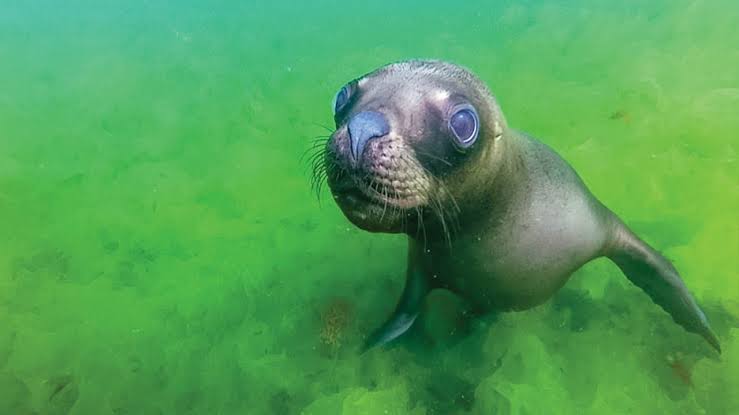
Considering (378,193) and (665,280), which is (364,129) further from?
(665,280)

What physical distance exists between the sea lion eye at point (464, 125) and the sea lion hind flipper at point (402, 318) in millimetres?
902

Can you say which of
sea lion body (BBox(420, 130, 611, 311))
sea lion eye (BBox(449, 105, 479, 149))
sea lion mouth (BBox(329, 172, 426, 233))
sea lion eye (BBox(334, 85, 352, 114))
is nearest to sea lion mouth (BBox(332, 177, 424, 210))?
sea lion mouth (BBox(329, 172, 426, 233))

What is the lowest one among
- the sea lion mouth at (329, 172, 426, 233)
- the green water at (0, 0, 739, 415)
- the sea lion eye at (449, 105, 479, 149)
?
the green water at (0, 0, 739, 415)

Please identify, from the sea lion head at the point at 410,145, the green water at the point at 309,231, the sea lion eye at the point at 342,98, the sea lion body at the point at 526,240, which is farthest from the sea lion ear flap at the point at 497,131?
the green water at the point at 309,231

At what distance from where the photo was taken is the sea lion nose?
5.68 feet

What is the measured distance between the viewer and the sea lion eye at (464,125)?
190 cm

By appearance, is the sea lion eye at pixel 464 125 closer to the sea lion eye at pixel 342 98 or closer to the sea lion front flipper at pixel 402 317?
the sea lion eye at pixel 342 98

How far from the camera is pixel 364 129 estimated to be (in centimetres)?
175

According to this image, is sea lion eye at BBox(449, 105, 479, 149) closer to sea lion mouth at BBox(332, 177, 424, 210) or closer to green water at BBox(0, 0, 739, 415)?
sea lion mouth at BBox(332, 177, 424, 210)

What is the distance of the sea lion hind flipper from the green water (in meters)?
0.09

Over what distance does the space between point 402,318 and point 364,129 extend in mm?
1228

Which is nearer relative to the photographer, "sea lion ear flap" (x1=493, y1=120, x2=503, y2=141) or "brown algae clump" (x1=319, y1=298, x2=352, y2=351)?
"sea lion ear flap" (x1=493, y1=120, x2=503, y2=141)

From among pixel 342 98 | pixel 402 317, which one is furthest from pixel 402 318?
pixel 342 98

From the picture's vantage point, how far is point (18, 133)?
4.90 metres
